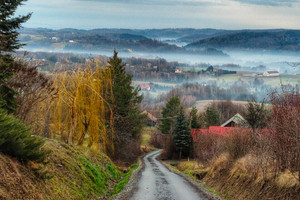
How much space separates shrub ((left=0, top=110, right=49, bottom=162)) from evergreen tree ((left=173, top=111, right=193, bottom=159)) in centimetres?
4956

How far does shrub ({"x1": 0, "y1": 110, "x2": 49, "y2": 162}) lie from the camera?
35.2 feet

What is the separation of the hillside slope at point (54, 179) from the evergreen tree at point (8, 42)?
Answer: 288cm

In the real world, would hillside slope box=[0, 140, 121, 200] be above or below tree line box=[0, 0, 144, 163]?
below

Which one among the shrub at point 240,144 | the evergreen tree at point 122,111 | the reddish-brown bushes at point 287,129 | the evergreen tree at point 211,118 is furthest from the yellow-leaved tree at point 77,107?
the evergreen tree at point 211,118

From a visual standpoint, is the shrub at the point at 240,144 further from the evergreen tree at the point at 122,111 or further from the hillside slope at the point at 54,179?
the evergreen tree at the point at 122,111

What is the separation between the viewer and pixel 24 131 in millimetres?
11797

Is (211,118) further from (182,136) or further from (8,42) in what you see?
(8,42)

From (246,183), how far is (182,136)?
140 feet

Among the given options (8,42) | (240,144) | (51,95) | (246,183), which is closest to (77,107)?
(51,95)

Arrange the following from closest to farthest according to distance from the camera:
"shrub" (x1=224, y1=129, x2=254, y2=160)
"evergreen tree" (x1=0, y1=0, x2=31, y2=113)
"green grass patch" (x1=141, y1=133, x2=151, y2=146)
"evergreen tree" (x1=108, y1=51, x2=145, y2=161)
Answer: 1. "evergreen tree" (x1=0, y1=0, x2=31, y2=113)
2. "shrub" (x1=224, y1=129, x2=254, y2=160)
3. "evergreen tree" (x1=108, y1=51, x2=145, y2=161)
4. "green grass patch" (x1=141, y1=133, x2=151, y2=146)

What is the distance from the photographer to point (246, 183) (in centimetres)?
1822

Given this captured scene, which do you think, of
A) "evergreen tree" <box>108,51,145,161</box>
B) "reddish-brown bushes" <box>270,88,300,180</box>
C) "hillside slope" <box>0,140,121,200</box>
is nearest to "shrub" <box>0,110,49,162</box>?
"hillside slope" <box>0,140,121,200</box>

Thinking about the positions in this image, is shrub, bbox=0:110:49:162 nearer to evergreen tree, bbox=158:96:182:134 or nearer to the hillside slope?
the hillside slope

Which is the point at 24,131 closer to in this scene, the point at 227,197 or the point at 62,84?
the point at 62,84
